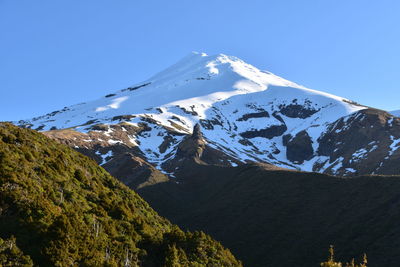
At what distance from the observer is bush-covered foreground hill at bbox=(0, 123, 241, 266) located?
23984 millimetres

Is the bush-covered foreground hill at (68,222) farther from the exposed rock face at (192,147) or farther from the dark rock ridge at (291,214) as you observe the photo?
the exposed rock face at (192,147)

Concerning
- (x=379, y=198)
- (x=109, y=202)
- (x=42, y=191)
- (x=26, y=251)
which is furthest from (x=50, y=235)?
(x=379, y=198)

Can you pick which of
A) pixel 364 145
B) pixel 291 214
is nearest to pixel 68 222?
pixel 291 214

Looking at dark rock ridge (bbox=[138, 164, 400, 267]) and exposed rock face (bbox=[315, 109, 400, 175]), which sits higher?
dark rock ridge (bbox=[138, 164, 400, 267])

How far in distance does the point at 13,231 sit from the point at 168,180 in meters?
91.6

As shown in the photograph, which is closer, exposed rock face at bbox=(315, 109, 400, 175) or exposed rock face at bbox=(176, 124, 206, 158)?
exposed rock face at bbox=(315, 109, 400, 175)

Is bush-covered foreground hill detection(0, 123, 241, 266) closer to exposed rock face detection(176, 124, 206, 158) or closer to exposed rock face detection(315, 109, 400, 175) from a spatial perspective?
exposed rock face detection(176, 124, 206, 158)

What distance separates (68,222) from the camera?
2547cm

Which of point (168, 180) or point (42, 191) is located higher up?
point (42, 191)

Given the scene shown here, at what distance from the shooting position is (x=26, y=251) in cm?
2330

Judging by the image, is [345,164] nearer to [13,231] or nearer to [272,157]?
[272,157]

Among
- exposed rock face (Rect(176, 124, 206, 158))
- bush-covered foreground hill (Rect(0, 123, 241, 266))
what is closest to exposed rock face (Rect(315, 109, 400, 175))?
exposed rock face (Rect(176, 124, 206, 158))

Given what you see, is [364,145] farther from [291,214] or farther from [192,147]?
[291,214]

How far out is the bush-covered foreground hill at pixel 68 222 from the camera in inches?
944
